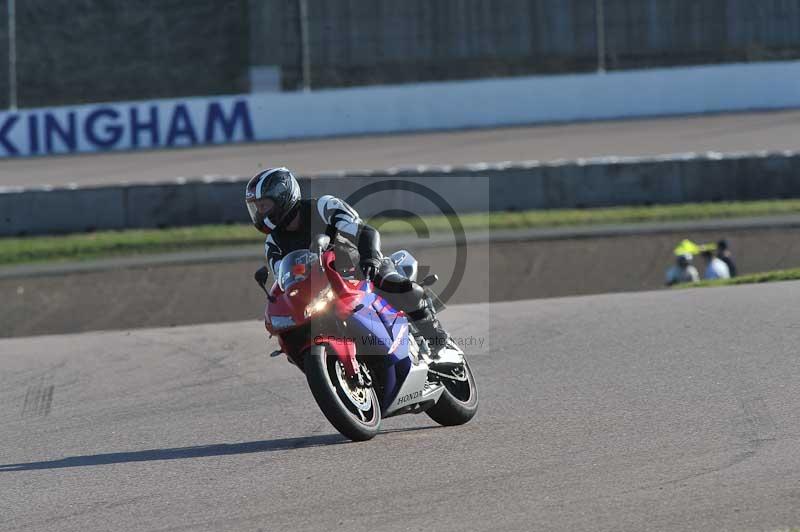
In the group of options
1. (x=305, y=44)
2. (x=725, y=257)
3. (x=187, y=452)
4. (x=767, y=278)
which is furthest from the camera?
(x=305, y=44)

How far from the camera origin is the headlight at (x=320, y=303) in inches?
235

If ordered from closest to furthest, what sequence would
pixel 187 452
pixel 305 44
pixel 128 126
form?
pixel 187 452 → pixel 128 126 → pixel 305 44

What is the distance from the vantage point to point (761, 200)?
20.9 m

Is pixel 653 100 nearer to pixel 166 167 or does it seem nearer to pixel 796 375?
pixel 166 167

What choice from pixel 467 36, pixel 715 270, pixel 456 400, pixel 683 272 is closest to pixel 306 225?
pixel 456 400

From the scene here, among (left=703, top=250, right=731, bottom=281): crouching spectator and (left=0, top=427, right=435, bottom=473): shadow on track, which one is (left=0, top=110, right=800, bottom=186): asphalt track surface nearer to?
(left=703, top=250, right=731, bottom=281): crouching spectator

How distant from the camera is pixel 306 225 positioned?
6402mm

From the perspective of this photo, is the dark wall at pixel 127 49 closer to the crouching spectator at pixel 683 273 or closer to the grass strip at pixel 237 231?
the grass strip at pixel 237 231

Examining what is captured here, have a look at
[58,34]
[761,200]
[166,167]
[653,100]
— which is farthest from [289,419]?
[58,34]

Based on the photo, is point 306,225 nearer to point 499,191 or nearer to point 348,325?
point 348,325

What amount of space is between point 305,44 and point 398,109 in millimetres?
5713

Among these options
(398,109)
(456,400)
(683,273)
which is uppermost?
(398,109)

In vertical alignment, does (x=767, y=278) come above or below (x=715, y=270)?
above

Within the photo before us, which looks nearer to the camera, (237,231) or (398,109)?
(237,231)
